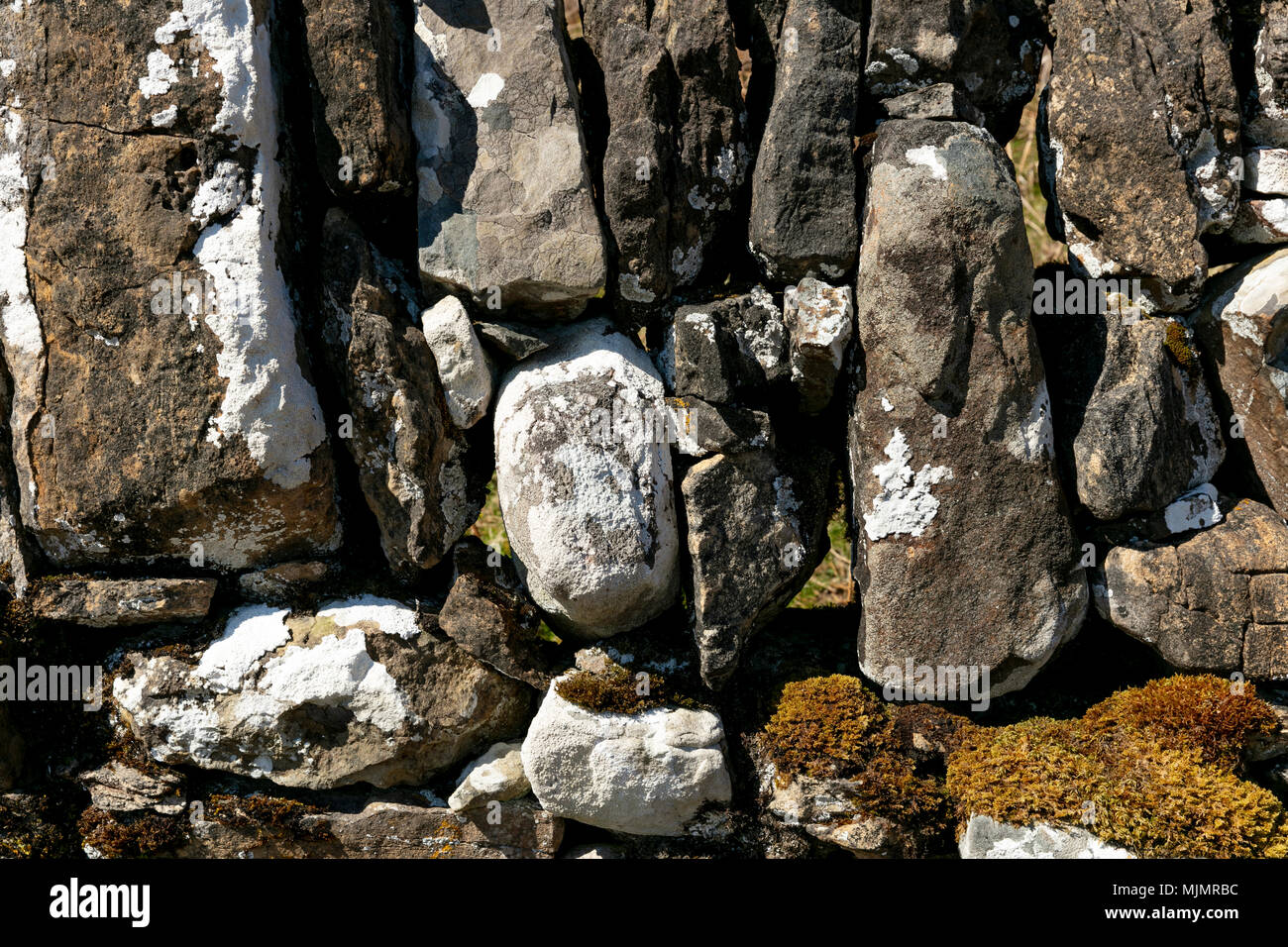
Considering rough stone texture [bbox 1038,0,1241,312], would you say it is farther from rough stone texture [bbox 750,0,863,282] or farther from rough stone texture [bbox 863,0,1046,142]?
rough stone texture [bbox 750,0,863,282]

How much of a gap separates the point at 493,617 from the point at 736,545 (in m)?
0.89

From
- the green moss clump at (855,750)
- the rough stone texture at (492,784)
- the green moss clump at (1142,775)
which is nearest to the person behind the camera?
the green moss clump at (1142,775)

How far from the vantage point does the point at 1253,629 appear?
3.69 meters

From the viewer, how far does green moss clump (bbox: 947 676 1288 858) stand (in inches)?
137

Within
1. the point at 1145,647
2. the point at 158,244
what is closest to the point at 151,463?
the point at 158,244

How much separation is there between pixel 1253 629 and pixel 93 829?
165 inches

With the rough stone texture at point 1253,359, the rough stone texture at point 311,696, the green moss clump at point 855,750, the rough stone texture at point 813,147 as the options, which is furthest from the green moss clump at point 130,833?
the rough stone texture at point 1253,359

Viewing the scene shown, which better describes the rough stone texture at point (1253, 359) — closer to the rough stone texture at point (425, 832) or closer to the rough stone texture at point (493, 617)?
the rough stone texture at point (493, 617)

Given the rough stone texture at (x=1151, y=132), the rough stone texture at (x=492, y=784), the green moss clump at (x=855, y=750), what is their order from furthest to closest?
the rough stone texture at (x=492, y=784) < the green moss clump at (x=855, y=750) < the rough stone texture at (x=1151, y=132)

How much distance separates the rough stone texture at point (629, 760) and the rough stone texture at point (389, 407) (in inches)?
30.0

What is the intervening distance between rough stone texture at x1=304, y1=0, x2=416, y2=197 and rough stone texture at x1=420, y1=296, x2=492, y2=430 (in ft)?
1.53

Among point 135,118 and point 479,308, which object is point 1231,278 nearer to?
point 479,308

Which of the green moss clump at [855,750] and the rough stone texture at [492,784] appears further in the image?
the rough stone texture at [492,784]

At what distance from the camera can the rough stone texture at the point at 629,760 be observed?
3.74 metres
